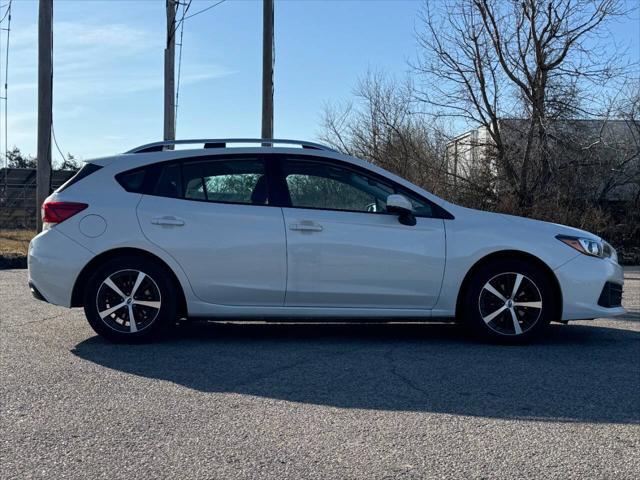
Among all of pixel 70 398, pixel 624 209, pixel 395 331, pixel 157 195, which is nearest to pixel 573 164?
pixel 624 209

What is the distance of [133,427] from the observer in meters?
4.23

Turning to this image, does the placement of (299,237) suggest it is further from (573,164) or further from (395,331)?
(573,164)

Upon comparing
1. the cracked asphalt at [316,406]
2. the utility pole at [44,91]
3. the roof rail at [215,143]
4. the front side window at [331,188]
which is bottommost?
the cracked asphalt at [316,406]

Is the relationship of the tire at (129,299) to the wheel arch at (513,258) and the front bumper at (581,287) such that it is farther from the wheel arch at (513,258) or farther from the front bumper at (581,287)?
the front bumper at (581,287)

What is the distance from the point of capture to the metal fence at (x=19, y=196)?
29737 mm

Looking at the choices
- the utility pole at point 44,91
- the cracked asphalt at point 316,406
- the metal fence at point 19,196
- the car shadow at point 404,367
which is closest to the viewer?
the cracked asphalt at point 316,406

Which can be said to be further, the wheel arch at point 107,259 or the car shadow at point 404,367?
the wheel arch at point 107,259

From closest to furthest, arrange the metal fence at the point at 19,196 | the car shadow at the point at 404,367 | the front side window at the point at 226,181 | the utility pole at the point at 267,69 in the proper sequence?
the car shadow at the point at 404,367, the front side window at the point at 226,181, the utility pole at the point at 267,69, the metal fence at the point at 19,196

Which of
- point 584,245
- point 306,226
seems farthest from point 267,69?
point 584,245

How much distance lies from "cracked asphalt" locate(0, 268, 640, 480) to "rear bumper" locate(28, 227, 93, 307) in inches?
17.8

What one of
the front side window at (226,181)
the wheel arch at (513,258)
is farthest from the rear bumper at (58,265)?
the wheel arch at (513,258)

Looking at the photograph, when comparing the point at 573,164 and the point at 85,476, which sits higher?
the point at 573,164

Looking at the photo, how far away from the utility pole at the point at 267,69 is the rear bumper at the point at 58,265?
9.20 meters

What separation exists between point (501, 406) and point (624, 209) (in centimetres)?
1584
